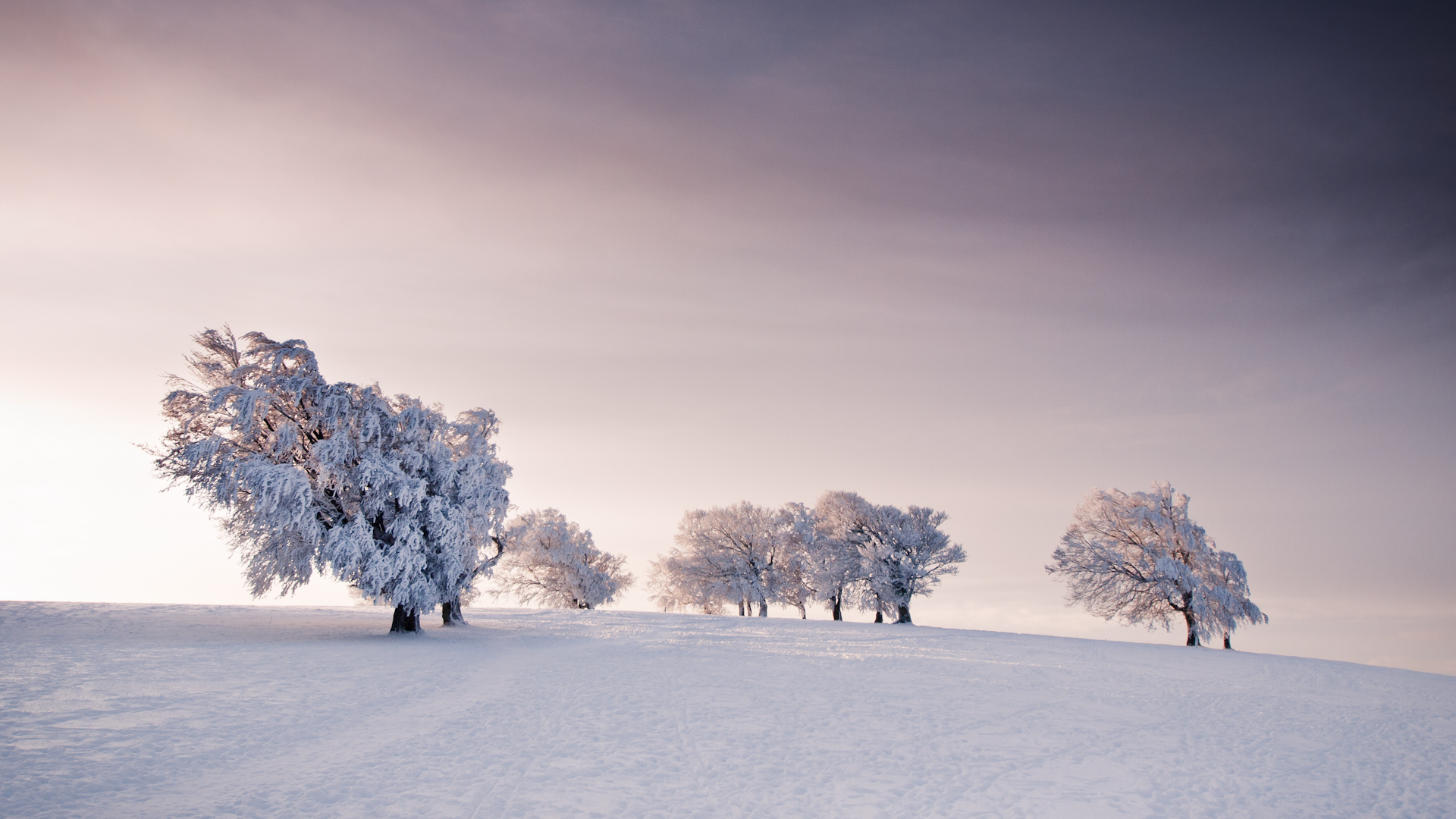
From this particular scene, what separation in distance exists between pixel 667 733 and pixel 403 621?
19.5 m

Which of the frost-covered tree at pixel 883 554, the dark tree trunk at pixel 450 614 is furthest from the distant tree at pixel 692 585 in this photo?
the dark tree trunk at pixel 450 614

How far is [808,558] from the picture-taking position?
53156 millimetres

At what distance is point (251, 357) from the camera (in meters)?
28.5

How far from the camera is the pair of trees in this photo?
37.8 metres

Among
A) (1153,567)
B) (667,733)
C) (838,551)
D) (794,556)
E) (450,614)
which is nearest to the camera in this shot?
(667,733)

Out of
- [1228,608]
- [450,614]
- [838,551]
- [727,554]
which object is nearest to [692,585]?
[727,554]

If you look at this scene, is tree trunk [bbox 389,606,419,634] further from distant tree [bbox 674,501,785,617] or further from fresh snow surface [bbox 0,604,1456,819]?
distant tree [bbox 674,501,785,617]

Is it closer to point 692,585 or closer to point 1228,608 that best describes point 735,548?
point 692,585

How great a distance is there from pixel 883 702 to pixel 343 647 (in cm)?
1904

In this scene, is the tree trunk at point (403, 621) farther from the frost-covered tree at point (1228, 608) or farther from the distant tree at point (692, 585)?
the frost-covered tree at point (1228, 608)

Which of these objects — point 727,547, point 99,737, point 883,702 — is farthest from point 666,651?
point 727,547

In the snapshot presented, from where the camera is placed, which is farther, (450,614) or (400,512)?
(450,614)

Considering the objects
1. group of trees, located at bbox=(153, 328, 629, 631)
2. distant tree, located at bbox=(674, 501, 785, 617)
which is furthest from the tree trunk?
distant tree, located at bbox=(674, 501, 785, 617)

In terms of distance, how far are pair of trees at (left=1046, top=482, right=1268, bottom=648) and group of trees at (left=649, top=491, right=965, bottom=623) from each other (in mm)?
8235
